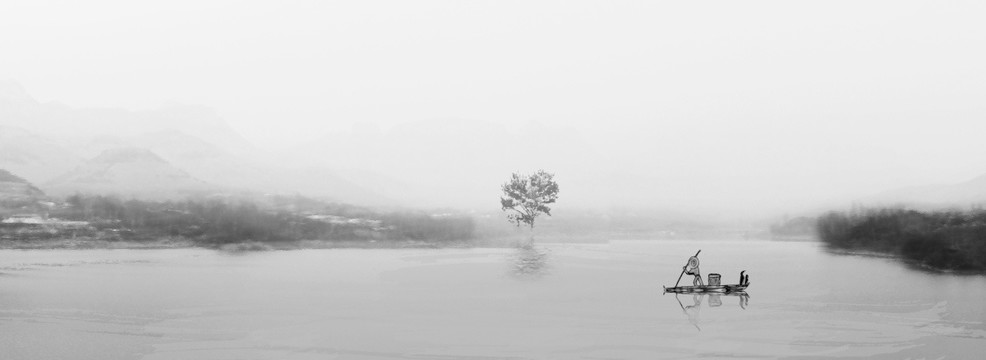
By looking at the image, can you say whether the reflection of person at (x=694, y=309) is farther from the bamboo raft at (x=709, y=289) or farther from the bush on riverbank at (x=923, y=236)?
the bush on riverbank at (x=923, y=236)

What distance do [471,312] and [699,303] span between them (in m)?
21.5

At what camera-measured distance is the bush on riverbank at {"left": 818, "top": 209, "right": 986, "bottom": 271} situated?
101562 mm

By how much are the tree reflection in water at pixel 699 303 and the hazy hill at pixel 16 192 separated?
142256mm

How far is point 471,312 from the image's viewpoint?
64250 mm

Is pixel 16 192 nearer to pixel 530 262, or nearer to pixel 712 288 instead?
pixel 530 262

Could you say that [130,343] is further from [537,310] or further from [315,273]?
[315,273]

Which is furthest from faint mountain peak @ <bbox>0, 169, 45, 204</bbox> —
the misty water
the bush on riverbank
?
the bush on riverbank

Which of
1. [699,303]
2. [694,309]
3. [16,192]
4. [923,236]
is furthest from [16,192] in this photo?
[923,236]

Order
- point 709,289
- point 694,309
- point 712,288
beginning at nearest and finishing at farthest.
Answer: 1. point 694,309
2. point 712,288
3. point 709,289

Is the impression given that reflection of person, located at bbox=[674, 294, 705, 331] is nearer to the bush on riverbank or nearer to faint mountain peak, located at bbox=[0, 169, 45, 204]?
the bush on riverbank

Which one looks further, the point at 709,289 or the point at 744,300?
the point at 709,289

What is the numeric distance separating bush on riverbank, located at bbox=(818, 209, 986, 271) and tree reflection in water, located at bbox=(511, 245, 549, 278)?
5437cm

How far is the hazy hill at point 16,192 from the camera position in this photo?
157 m

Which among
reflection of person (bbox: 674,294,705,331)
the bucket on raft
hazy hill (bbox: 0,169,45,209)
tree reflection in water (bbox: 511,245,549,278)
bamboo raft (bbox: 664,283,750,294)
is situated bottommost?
reflection of person (bbox: 674,294,705,331)
